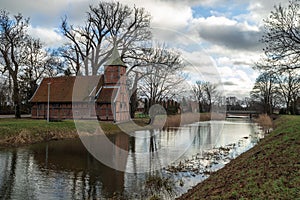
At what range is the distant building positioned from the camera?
29844 millimetres

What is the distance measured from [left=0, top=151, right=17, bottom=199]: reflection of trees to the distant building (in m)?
17.2

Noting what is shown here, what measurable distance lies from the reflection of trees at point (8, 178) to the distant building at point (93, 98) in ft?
56.5

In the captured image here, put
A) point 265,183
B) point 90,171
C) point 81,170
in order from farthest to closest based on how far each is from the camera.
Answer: point 81,170 < point 90,171 < point 265,183

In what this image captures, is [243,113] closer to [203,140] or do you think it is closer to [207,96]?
[207,96]

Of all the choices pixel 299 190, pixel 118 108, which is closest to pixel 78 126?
pixel 118 108

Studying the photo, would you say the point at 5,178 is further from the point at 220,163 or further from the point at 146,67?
the point at 146,67

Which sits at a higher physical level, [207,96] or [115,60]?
[115,60]

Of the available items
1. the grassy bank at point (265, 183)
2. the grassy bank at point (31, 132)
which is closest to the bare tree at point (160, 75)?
the grassy bank at point (31, 132)

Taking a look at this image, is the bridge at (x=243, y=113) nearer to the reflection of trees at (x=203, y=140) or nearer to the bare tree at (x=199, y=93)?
the bare tree at (x=199, y=93)

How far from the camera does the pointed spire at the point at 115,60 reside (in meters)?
30.2

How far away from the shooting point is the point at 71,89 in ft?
105

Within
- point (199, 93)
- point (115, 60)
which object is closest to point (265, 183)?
point (115, 60)

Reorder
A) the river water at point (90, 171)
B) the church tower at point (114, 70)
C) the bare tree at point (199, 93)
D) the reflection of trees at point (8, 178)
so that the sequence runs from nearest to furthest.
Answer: the reflection of trees at point (8, 178) → the river water at point (90, 171) → the church tower at point (114, 70) → the bare tree at point (199, 93)

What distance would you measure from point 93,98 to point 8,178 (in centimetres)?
2158
